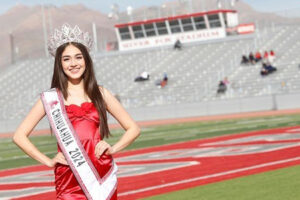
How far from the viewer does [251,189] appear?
9.90 meters

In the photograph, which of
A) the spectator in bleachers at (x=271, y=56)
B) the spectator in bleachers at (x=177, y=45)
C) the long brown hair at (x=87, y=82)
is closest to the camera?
the long brown hair at (x=87, y=82)

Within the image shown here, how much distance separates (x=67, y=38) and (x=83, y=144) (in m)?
0.63

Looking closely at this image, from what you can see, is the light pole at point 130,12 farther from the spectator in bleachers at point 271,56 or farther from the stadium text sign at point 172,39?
the spectator in bleachers at point 271,56

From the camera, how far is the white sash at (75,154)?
14.7 feet

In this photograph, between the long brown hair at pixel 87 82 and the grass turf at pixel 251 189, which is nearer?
the long brown hair at pixel 87 82

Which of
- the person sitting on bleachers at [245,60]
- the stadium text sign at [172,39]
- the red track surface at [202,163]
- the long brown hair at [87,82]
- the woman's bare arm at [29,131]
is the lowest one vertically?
the red track surface at [202,163]

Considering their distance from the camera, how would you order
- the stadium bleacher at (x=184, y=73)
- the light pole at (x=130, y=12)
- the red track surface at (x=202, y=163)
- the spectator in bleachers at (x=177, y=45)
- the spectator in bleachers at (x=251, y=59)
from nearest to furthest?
1. the red track surface at (x=202, y=163)
2. the stadium bleacher at (x=184, y=73)
3. the spectator in bleachers at (x=251, y=59)
4. the spectator in bleachers at (x=177, y=45)
5. the light pole at (x=130, y=12)

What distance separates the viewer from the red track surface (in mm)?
11188

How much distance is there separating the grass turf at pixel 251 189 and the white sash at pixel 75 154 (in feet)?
15.4

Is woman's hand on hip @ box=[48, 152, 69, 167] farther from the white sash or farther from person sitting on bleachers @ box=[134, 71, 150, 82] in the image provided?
person sitting on bleachers @ box=[134, 71, 150, 82]

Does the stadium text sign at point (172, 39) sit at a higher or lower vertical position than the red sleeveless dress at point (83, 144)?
higher

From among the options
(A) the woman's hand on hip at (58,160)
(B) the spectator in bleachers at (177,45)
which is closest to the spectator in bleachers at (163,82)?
(B) the spectator in bleachers at (177,45)

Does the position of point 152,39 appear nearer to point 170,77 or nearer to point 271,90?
point 170,77

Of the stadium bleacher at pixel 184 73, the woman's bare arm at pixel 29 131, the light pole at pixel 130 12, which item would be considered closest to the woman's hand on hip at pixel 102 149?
the woman's bare arm at pixel 29 131
